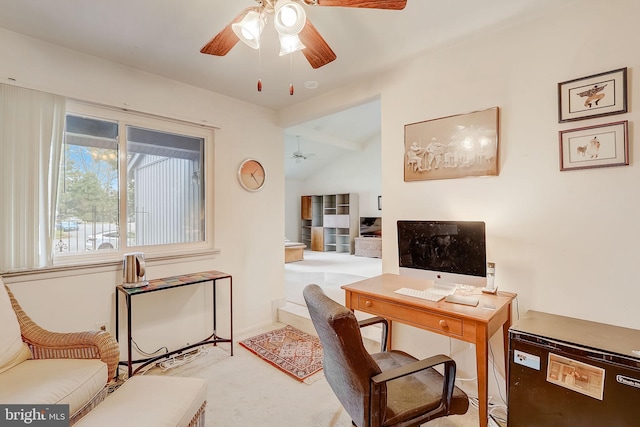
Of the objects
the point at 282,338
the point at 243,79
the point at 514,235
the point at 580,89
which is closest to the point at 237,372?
the point at 282,338

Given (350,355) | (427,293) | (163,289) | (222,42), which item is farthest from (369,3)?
(163,289)

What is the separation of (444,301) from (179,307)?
2.26 metres

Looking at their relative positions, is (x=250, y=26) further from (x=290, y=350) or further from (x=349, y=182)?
(x=349, y=182)

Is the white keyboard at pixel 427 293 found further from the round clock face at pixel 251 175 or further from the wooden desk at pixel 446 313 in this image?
the round clock face at pixel 251 175

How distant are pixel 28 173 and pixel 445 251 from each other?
9.19ft

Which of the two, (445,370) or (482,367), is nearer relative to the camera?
(445,370)

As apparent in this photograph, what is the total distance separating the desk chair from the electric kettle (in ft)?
5.11

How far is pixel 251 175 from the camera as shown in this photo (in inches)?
126

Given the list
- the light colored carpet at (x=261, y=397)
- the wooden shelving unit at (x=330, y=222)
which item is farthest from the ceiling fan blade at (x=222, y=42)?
the wooden shelving unit at (x=330, y=222)

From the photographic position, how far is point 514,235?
1.88 meters

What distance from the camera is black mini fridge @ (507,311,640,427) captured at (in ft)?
3.94

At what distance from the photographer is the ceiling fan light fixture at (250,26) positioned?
1.36 m

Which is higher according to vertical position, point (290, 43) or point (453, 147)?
point (290, 43)

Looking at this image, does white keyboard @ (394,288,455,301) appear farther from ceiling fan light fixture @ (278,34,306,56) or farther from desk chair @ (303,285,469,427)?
ceiling fan light fixture @ (278,34,306,56)
